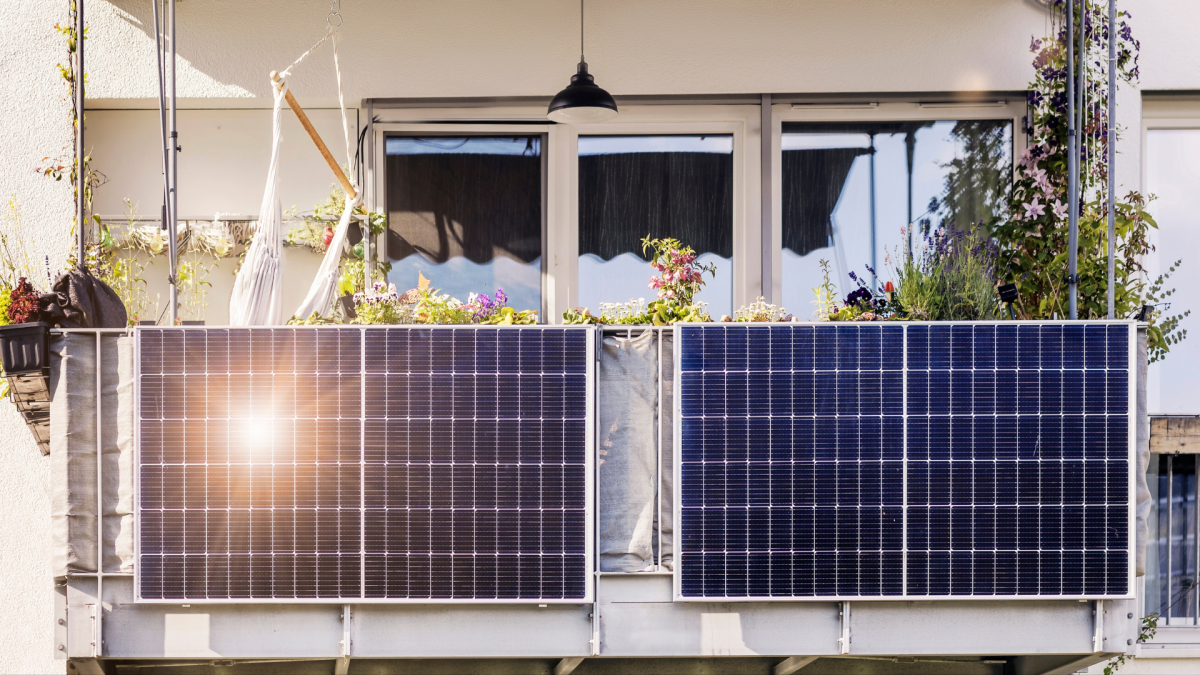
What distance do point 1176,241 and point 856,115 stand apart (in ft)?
9.37

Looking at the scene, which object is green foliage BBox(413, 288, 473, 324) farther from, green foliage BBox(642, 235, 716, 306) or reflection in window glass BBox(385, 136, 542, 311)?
reflection in window glass BBox(385, 136, 542, 311)

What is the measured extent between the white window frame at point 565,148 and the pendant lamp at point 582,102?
913 mm

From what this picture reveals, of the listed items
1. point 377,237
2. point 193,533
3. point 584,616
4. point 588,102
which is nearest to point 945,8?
point 588,102

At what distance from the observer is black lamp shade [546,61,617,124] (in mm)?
6133

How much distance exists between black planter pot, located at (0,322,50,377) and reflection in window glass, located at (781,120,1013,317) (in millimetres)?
5174

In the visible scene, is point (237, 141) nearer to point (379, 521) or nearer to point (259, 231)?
point (259, 231)

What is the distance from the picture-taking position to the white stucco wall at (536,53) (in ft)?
23.0

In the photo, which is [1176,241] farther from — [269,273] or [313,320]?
[269,273]

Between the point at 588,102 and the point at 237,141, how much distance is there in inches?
124

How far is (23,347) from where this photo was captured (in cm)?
483

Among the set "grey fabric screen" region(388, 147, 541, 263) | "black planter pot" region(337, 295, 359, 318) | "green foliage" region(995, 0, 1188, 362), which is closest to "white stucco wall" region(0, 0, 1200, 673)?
"green foliage" region(995, 0, 1188, 362)

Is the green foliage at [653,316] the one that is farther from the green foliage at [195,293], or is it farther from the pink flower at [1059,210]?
the green foliage at [195,293]

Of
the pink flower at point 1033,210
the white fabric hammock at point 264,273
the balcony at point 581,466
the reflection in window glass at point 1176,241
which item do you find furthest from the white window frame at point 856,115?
the white fabric hammock at point 264,273

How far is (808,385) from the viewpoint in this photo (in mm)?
4883
